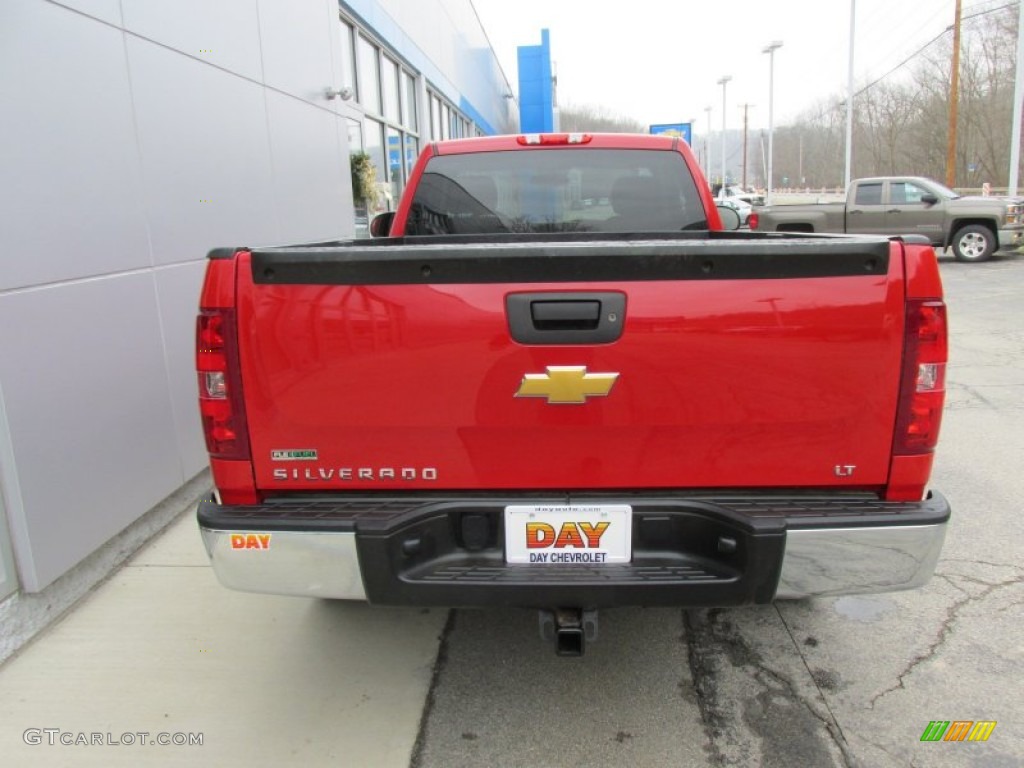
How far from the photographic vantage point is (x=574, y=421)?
223cm

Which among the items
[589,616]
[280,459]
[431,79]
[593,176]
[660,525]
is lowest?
[589,616]

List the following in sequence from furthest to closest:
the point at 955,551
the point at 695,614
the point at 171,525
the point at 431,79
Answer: the point at 431,79 < the point at 171,525 < the point at 955,551 < the point at 695,614

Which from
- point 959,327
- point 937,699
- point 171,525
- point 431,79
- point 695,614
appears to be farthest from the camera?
point 431,79

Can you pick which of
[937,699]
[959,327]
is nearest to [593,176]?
[937,699]

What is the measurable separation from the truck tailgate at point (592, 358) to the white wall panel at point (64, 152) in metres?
1.69

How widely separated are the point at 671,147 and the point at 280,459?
285 cm

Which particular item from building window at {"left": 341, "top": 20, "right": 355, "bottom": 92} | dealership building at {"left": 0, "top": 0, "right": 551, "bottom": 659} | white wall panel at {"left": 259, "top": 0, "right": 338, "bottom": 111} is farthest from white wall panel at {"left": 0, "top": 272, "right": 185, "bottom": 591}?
building window at {"left": 341, "top": 20, "right": 355, "bottom": 92}

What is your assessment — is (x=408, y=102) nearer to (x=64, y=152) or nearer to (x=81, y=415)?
(x=64, y=152)

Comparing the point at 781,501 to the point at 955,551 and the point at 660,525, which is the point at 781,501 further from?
the point at 955,551

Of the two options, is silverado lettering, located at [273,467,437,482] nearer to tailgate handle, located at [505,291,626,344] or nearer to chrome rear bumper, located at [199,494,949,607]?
chrome rear bumper, located at [199,494,949,607]

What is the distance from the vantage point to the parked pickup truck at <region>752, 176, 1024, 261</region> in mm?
16734

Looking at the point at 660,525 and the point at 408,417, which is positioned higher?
the point at 408,417

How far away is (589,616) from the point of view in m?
2.34

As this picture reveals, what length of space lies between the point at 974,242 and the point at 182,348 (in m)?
17.9
